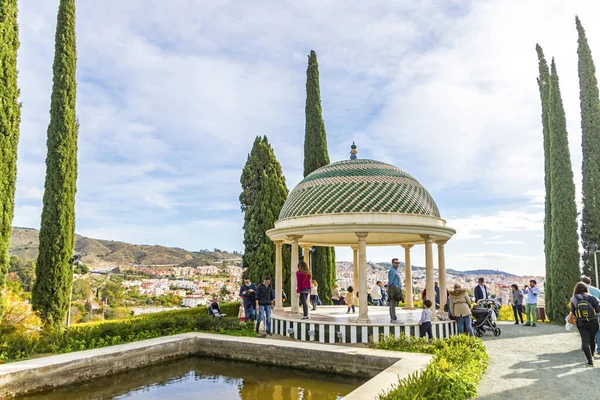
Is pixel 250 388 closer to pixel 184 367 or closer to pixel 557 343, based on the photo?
pixel 184 367

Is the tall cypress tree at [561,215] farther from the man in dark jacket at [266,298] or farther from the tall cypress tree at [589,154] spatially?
the man in dark jacket at [266,298]

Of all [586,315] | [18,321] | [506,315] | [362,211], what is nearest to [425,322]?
[362,211]

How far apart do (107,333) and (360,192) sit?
8.43 metres

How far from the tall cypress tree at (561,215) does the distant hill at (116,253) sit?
6320 cm

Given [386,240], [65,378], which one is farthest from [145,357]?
[386,240]

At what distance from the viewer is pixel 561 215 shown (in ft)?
61.1

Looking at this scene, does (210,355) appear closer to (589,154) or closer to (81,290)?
(589,154)

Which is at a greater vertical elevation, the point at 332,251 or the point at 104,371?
the point at 332,251

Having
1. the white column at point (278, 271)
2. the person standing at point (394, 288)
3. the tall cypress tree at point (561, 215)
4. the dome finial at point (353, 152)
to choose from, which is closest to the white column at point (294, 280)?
the white column at point (278, 271)

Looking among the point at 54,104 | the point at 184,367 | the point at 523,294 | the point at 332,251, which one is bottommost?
the point at 184,367

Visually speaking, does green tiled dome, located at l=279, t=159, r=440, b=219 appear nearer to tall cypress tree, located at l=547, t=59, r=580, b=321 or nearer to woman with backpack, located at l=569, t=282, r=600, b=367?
woman with backpack, located at l=569, t=282, r=600, b=367

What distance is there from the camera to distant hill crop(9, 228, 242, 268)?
232ft

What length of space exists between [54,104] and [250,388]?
13691 mm

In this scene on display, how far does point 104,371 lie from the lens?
30.6ft
